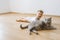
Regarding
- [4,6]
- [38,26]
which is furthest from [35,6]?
[38,26]

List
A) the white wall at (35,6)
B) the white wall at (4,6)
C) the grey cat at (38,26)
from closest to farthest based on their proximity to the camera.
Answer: the grey cat at (38,26) → the white wall at (35,6) → the white wall at (4,6)

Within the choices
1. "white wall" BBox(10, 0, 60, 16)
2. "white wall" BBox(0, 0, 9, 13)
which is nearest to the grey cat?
"white wall" BBox(10, 0, 60, 16)

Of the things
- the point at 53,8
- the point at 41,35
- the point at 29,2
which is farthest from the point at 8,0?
the point at 41,35

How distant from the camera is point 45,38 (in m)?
2.27

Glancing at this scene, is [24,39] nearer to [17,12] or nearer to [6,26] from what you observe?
[6,26]

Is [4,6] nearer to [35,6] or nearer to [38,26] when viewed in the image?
[35,6]

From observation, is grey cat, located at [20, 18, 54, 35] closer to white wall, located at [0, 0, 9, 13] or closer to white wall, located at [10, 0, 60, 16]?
white wall, located at [10, 0, 60, 16]

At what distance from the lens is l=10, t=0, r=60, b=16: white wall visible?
13.1 ft

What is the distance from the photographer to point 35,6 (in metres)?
4.27

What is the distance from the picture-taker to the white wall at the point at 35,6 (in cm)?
400

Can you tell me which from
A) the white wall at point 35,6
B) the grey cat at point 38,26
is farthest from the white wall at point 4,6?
the grey cat at point 38,26

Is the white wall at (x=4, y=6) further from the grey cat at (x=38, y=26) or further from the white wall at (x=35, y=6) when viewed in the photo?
the grey cat at (x=38, y=26)

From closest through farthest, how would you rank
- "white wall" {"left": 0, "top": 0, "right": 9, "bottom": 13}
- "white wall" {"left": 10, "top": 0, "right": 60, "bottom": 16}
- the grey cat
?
the grey cat, "white wall" {"left": 10, "top": 0, "right": 60, "bottom": 16}, "white wall" {"left": 0, "top": 0, "right": 9, "bottom": 13}

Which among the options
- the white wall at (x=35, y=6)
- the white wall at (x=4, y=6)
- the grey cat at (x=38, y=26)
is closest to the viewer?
the grey cat at (x=38, y=26)
